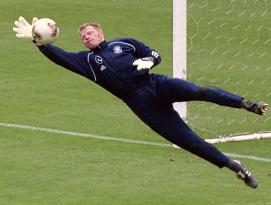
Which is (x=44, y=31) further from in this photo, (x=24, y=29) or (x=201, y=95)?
(x=201, y=95)

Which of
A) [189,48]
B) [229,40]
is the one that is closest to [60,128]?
[189,48]

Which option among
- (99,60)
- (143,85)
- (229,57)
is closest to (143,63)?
(143,85)

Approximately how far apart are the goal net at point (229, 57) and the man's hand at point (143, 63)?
330 centimetres

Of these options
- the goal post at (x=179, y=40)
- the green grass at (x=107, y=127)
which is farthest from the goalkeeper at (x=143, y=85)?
the goal post at (x=179, y=40)

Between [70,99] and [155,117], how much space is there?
5257 millimetres

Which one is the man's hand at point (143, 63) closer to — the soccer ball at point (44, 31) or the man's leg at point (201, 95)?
the man's leg at point (201, 95)

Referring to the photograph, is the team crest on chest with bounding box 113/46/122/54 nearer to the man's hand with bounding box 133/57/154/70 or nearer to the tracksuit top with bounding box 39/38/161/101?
the tracksuit top with bounding box 39/38/161/101

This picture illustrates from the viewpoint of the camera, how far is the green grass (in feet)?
44.2

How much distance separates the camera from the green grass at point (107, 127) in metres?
13.5

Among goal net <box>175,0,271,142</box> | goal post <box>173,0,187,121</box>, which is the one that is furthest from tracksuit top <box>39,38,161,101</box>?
goal net <box>175,0,271,142</box>

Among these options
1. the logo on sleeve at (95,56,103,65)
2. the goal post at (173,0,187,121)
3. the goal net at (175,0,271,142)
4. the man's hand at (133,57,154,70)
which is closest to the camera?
the man's hand at (133,57,154,70)

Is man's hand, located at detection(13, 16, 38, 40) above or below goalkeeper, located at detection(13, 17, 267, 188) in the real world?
above

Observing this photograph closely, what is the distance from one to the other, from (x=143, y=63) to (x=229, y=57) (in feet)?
23.4

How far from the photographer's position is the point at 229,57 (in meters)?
19.9
